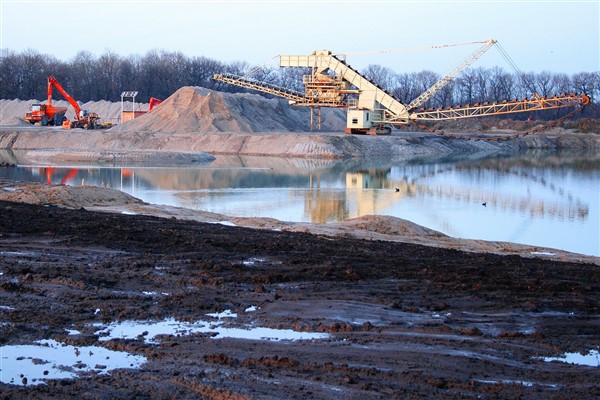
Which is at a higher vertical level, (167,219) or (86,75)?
(86,75)

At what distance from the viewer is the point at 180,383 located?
278 inches

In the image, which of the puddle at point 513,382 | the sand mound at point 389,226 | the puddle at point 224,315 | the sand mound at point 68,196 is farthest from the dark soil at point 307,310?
the sand mound at point 68,196

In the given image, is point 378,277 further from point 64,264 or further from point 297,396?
point 297,396

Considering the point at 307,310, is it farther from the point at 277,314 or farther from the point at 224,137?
the point at 224,137

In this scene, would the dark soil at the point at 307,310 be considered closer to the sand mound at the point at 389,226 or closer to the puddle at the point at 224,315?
the puddle at the point at 224,315

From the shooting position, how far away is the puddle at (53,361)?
7.20 m

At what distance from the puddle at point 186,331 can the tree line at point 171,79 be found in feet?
322

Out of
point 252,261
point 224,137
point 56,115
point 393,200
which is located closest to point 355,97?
point 224,137

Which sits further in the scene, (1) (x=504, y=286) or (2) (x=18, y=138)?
(2) (x=18, y=138)

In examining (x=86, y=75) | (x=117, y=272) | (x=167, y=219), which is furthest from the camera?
(x=86, y=75)

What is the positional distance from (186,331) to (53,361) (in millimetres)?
1730

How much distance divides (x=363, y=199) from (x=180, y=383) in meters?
24.6

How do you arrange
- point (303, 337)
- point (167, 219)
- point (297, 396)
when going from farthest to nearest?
point (167, 219), point (303, 337), point (297, 396)

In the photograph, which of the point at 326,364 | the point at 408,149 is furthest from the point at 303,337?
the point at 408,149
